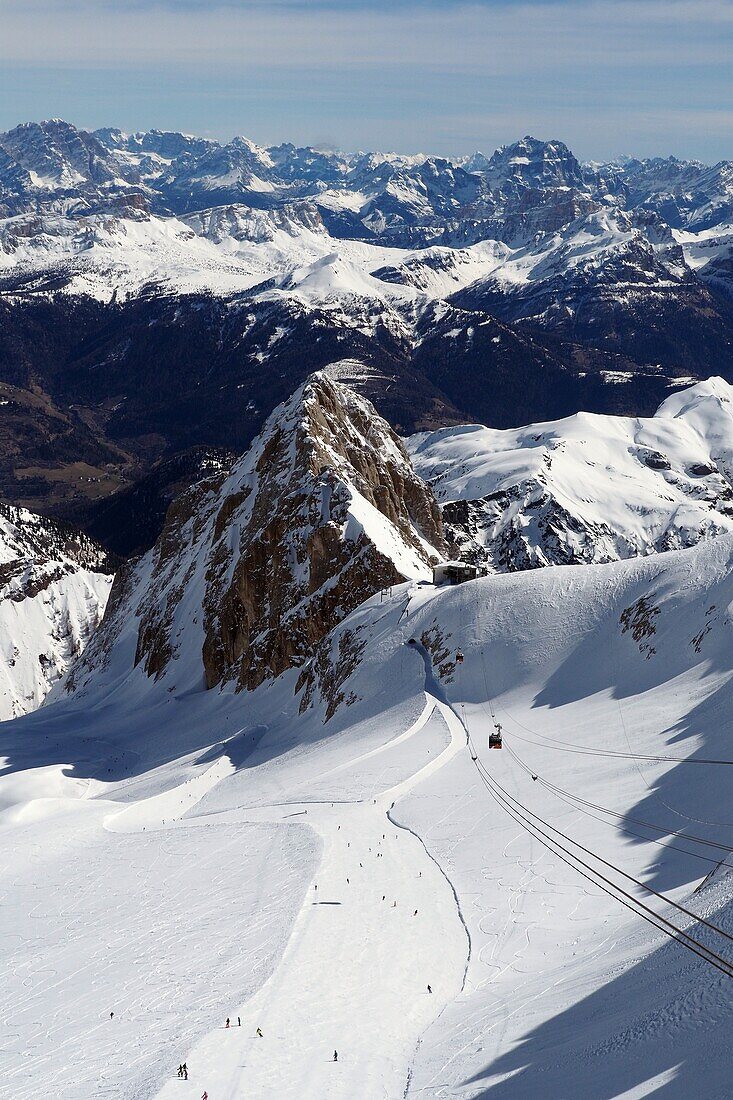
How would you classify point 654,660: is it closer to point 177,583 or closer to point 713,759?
point 713,759

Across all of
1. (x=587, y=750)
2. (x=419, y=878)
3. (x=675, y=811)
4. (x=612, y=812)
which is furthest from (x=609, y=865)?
(x=587, y=750)

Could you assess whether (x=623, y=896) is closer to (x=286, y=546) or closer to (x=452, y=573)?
(x=452, y=573)

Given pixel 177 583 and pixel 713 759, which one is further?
pixel 177 583

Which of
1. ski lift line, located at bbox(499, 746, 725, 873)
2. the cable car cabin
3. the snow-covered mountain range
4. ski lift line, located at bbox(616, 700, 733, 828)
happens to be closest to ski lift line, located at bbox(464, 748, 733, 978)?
the snow-covered mountain range

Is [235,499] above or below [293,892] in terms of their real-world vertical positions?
above

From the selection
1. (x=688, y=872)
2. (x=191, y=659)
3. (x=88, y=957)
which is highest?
(x=688, y=872)

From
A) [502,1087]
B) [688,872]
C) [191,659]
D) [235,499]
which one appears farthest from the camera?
[235,499]

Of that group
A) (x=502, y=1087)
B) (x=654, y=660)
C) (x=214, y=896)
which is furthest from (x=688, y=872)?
(x=654, y=660)

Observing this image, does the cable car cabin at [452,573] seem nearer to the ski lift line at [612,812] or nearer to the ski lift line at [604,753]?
the ski lift line at [604,753]
